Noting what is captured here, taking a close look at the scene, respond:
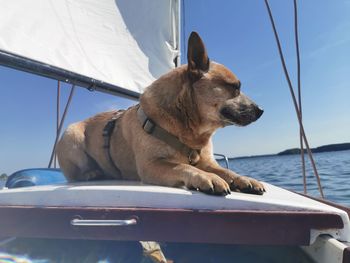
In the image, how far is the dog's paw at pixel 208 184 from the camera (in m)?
1.25

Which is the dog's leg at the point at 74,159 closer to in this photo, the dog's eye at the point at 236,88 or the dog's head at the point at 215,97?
the dog's head at the point at 215,97

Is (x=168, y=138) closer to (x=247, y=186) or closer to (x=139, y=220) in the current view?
(x=247, y=186)

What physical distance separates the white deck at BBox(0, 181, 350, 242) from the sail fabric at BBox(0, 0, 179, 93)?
132 centimetres

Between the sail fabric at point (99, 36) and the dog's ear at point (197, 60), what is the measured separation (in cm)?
118

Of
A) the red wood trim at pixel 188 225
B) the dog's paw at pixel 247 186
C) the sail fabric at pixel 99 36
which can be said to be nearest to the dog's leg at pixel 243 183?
the dog's paw at pixel 247 186

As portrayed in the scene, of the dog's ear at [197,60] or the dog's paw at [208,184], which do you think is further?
the dog's ear at [197,60]

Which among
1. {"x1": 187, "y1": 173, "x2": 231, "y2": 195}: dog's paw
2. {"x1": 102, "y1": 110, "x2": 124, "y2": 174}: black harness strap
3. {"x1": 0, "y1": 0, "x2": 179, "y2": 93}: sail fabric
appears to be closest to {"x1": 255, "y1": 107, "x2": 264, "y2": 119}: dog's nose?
{"x1": 187, "y1": 173, "x2": 231, "y2": 195}: dog's paw

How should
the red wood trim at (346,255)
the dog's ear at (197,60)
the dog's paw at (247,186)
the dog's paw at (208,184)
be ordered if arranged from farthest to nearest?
the dog's ear at (197,60)
the dog's paw at (247,186)
the dog's paw at (208,184)
the red wood trim at (346,255)

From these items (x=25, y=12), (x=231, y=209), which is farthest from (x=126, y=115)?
(x=231, y=209)

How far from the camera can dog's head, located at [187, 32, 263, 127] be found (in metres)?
2.08

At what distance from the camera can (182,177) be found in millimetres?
1563

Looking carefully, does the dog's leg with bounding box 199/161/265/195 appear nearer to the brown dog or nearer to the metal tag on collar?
the brown dog

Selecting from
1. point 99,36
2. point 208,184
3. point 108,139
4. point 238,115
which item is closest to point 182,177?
point 208,184

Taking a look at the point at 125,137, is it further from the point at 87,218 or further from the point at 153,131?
the point at 87,218
